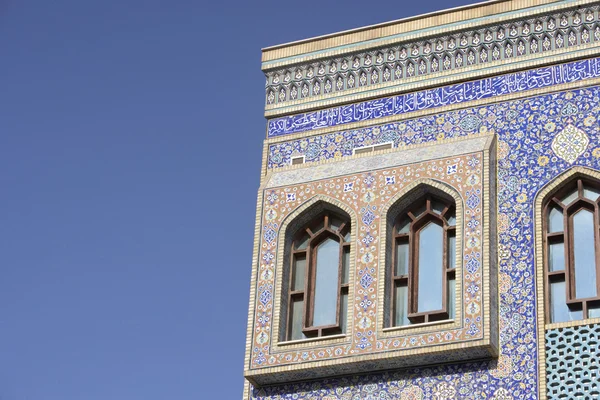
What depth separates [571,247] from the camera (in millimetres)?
10625

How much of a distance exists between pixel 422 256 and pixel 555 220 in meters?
1.04

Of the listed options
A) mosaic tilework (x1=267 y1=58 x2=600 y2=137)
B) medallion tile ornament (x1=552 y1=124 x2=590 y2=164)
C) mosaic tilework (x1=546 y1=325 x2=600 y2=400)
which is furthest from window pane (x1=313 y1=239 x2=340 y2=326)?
medallion tile ornament (x1=552 y1=124 x2=590 y2=164)

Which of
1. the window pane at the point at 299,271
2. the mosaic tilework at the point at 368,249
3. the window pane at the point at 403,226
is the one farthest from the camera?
the window pane at the point at 299,271

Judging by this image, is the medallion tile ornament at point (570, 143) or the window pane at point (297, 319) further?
the window pane at point (297, 319)

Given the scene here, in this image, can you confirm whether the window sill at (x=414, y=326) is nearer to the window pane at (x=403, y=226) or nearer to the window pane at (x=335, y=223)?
the window pane at (x=403, y=226)

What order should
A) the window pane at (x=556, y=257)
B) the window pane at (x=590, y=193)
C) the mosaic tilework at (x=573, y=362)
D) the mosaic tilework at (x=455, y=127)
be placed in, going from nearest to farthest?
the mosaic tilework at (x=573, y=362) < the window pane at (x=556, y=257) < the window pane at (x=590, y=193) < the mosaic tilework at (x=455, y=127)

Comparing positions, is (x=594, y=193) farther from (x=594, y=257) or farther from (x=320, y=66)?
(x=320, y=66)

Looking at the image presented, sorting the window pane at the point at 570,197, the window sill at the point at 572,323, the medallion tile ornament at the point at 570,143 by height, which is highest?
the medallion tile ornament at the point at 570,143

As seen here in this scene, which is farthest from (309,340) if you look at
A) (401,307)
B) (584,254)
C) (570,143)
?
(570,143)

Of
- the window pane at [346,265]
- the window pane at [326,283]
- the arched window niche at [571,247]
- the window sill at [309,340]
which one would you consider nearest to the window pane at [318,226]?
the window pane at [326,283]

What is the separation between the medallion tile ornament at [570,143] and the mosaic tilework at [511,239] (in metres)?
0.02

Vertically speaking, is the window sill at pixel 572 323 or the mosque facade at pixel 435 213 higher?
the mosque facade at pixel 435 213

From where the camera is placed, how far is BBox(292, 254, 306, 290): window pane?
11.4 metres

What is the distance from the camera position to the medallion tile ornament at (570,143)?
1084 centimetres
